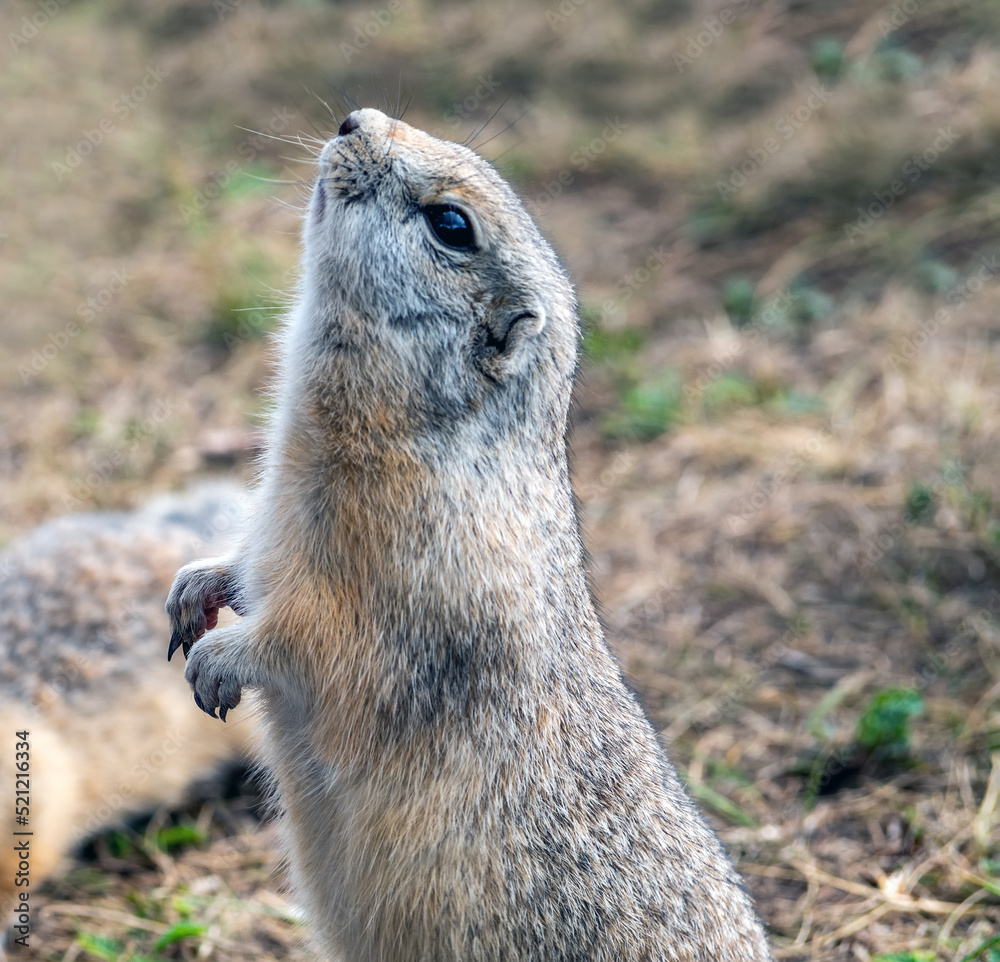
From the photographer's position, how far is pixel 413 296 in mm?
2949

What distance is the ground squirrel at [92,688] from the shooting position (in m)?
4.30

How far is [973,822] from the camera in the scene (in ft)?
13.6

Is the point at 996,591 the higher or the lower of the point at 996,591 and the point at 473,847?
the higher

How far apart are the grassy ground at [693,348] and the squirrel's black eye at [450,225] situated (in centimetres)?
83

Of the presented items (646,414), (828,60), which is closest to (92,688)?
(646,414)

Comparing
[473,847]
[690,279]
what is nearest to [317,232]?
[473,847]

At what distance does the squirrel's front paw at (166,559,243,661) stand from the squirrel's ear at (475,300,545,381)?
1028 millimetres

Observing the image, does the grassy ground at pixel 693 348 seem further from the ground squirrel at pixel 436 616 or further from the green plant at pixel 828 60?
the ground squirrel at pixel 436 616

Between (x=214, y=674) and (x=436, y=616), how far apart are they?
2.06 ft

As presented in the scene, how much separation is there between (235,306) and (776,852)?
5.28 m

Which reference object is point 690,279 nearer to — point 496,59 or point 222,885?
point 496,59

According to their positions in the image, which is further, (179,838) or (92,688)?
(92,688)

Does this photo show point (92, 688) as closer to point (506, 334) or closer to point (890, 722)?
point (506, 334)

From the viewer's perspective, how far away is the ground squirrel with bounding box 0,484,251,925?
4305 mm
